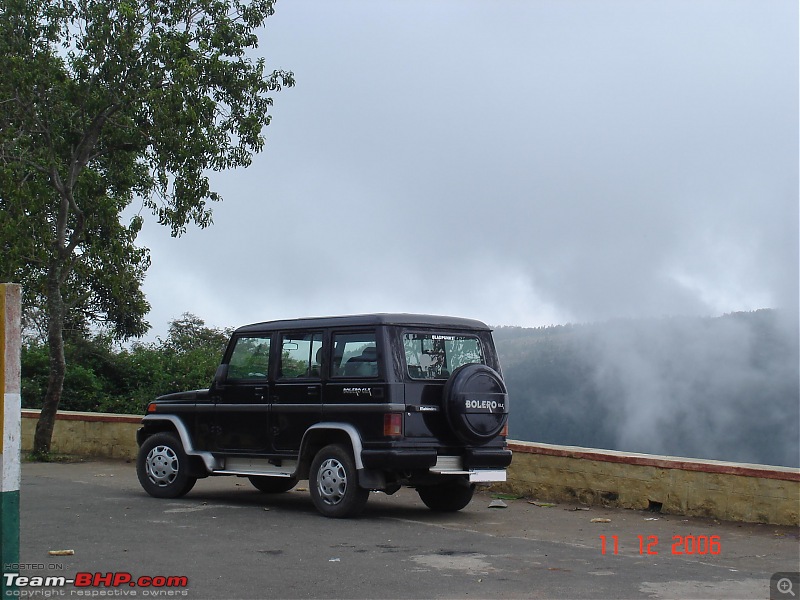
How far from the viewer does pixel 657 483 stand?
11930mm

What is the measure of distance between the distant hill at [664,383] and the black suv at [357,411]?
45.0 meters

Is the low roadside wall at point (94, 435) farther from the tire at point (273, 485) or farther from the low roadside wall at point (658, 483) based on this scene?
the low roadside wall at point (658, 483)

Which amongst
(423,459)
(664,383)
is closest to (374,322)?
(423,459)

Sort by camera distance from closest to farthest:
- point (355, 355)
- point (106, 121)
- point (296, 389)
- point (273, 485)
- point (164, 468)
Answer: point (355, 355) → point (296, 389) → point (164, 468) → point (273, 485) → point (106, 121)

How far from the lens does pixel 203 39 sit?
62.2 ft

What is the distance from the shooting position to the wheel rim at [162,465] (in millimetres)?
13000

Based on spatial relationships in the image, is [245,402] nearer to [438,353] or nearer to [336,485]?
[336,485]

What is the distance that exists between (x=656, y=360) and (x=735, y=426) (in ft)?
30.9

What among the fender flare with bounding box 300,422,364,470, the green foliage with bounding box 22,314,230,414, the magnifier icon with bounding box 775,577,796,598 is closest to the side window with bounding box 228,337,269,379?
the fender flare with bounding box 300,422,364,470

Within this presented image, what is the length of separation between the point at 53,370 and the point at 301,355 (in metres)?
8.77

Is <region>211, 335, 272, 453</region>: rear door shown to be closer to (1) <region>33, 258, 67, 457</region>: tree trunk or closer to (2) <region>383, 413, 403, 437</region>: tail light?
(2) <region>383, 413, 403, 437</region>: tail light

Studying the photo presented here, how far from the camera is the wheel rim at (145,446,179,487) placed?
13000 mm

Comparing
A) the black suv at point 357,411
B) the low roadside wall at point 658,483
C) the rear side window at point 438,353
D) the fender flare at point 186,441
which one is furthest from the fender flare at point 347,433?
the low roadside wall at point 658,483

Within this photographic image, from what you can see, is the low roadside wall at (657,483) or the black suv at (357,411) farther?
the black suv at (357,411)
